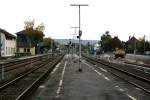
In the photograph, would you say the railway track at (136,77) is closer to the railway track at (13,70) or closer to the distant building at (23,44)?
the railway track at (13,70)

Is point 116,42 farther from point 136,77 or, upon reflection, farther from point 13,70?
point 136,77

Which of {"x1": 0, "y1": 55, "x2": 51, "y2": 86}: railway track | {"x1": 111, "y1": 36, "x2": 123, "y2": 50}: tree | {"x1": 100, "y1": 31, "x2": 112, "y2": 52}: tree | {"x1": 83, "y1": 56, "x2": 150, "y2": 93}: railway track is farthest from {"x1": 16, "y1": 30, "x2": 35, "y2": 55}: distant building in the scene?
{"x1": 83, "y1": 56, "x2": 150, "y2": 93}: railway track

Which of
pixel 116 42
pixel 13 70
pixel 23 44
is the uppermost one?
pixel 116 42

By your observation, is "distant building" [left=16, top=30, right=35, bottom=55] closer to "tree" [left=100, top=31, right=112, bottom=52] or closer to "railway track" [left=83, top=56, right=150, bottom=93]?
"tree" [left=100, top=31, right=112, bottom=52]

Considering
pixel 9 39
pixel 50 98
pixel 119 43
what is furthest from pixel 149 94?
pixel 119 43

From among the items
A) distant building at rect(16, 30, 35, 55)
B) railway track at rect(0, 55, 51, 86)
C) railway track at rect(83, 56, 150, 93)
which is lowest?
railway track at rect(0, 55, 51, 86)

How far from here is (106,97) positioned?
1600 centimetres

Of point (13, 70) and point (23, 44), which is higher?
point (23, 44)

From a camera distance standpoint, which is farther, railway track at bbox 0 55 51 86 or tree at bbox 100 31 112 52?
tree at bbox 100 31 112 52

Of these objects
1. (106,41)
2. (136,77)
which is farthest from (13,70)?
(106,41)

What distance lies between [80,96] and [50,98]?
1.38m

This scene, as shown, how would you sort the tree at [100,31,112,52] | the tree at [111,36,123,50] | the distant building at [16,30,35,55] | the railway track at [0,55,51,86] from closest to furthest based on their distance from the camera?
the railway track at [0,55,51,86]
the tree at [111,36,123,50]
the distant building at [16,30,35,55]
the tree at [100,31,112,52]

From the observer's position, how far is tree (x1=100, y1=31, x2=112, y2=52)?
15225 centimetres

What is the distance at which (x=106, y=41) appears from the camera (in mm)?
152875
